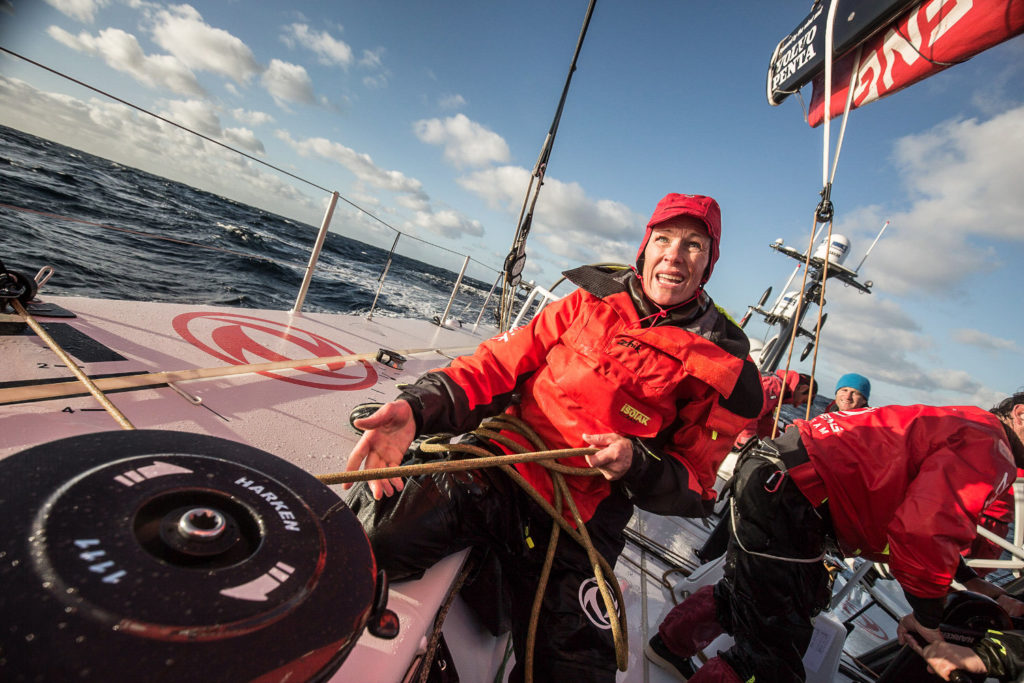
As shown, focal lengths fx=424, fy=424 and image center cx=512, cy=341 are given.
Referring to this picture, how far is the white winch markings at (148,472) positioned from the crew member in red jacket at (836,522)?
2.13 meters

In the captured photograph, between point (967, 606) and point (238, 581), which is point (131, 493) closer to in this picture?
point (238, 581)

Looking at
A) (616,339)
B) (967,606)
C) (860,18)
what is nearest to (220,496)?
(616,339)

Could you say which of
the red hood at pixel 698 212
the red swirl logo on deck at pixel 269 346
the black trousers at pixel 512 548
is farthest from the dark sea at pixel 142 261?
the black trousers at pixel 512 548

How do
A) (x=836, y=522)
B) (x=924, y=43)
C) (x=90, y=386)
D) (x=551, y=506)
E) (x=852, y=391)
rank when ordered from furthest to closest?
(x=852, y=391) < (x=924, y=43) < (x=836, y=522) < (x=551, y=506) < (x=90, y=386)

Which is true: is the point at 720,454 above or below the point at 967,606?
above

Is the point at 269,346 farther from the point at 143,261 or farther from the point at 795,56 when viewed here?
the point at 143,261

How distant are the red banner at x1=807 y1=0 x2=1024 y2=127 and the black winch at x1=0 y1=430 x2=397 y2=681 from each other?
3.03m

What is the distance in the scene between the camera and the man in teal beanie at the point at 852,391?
4.11 metres

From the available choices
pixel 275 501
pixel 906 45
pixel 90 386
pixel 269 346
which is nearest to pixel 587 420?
pixel 275 501

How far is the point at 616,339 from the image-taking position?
62.2 inches

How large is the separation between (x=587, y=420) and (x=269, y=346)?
2193 millimetres

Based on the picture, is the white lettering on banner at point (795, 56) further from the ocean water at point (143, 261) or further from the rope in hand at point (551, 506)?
the ocean water at point (143, 261)

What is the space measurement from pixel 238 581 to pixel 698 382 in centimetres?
148

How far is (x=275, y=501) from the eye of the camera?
22.0 inches
